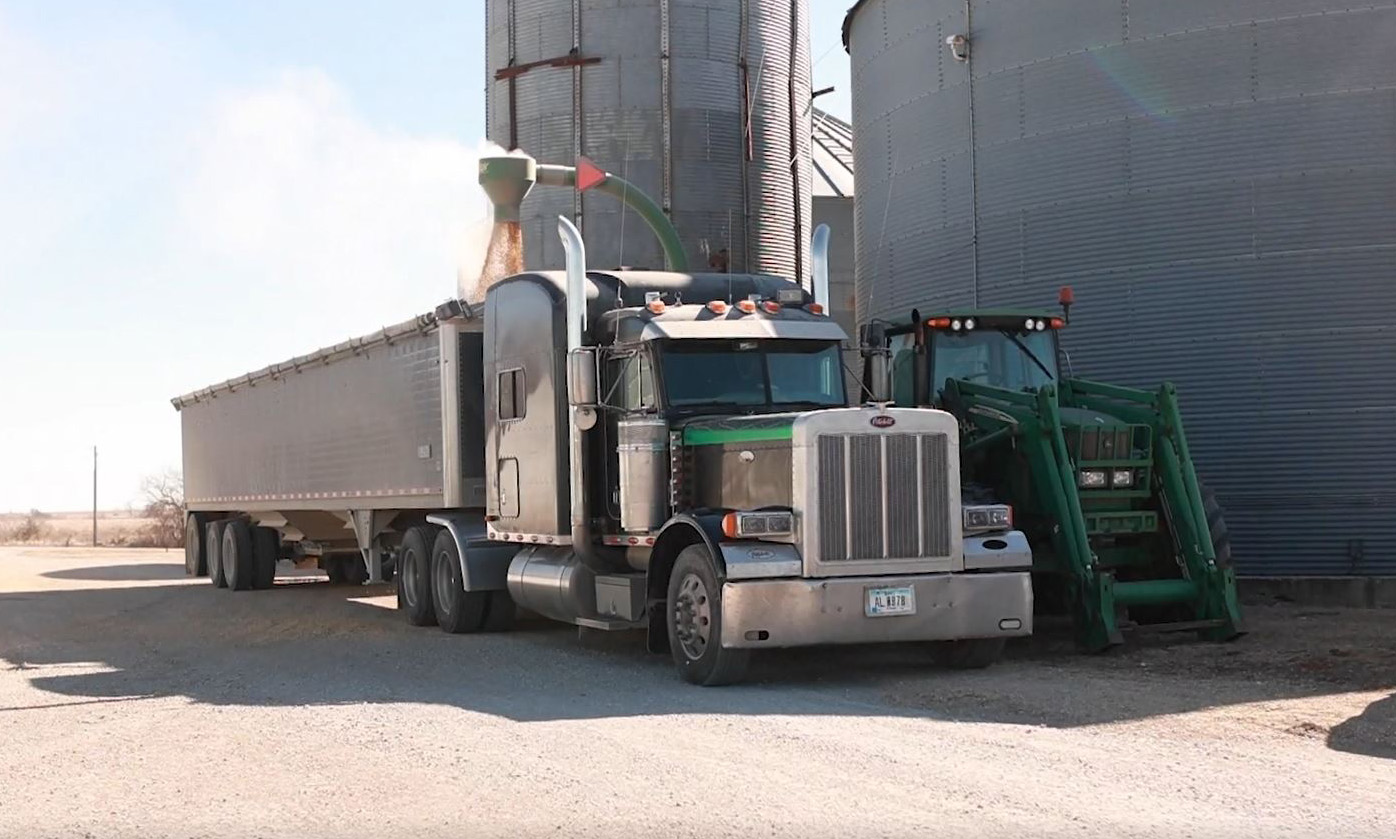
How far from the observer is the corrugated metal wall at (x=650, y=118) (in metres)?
25.3

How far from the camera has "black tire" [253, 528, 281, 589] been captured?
85.9 ft

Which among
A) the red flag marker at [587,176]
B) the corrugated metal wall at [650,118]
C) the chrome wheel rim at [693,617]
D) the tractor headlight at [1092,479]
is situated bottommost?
the chrome wheel rim at [693,617]

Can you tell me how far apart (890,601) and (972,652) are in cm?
119

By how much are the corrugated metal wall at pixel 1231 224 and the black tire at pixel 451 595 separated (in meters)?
7.16

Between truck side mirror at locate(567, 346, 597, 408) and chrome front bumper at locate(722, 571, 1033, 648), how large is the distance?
2.45 m

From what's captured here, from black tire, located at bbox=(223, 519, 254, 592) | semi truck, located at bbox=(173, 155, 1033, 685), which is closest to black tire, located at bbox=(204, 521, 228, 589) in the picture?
black tire, located at bbox=(223, 519, 254, 592)

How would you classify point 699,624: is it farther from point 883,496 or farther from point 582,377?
point 582,377

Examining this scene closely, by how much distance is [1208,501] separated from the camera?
603 inches

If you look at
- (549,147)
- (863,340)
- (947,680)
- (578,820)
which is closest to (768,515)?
(947,680)

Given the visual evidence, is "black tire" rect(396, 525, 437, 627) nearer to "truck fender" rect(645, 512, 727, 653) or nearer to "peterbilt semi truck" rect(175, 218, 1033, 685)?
"peterbilt semi truck" rect(175, 218, 1033, 685)

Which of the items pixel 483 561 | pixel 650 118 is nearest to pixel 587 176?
pixel 650 118

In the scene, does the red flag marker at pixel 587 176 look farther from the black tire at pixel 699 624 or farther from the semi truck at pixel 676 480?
the black tire at pixel 699 624

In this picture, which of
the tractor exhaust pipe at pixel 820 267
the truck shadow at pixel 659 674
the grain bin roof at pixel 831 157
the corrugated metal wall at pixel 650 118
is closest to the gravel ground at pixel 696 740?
the truck shadow at pixel 659 674

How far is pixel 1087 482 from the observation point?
1471cm
